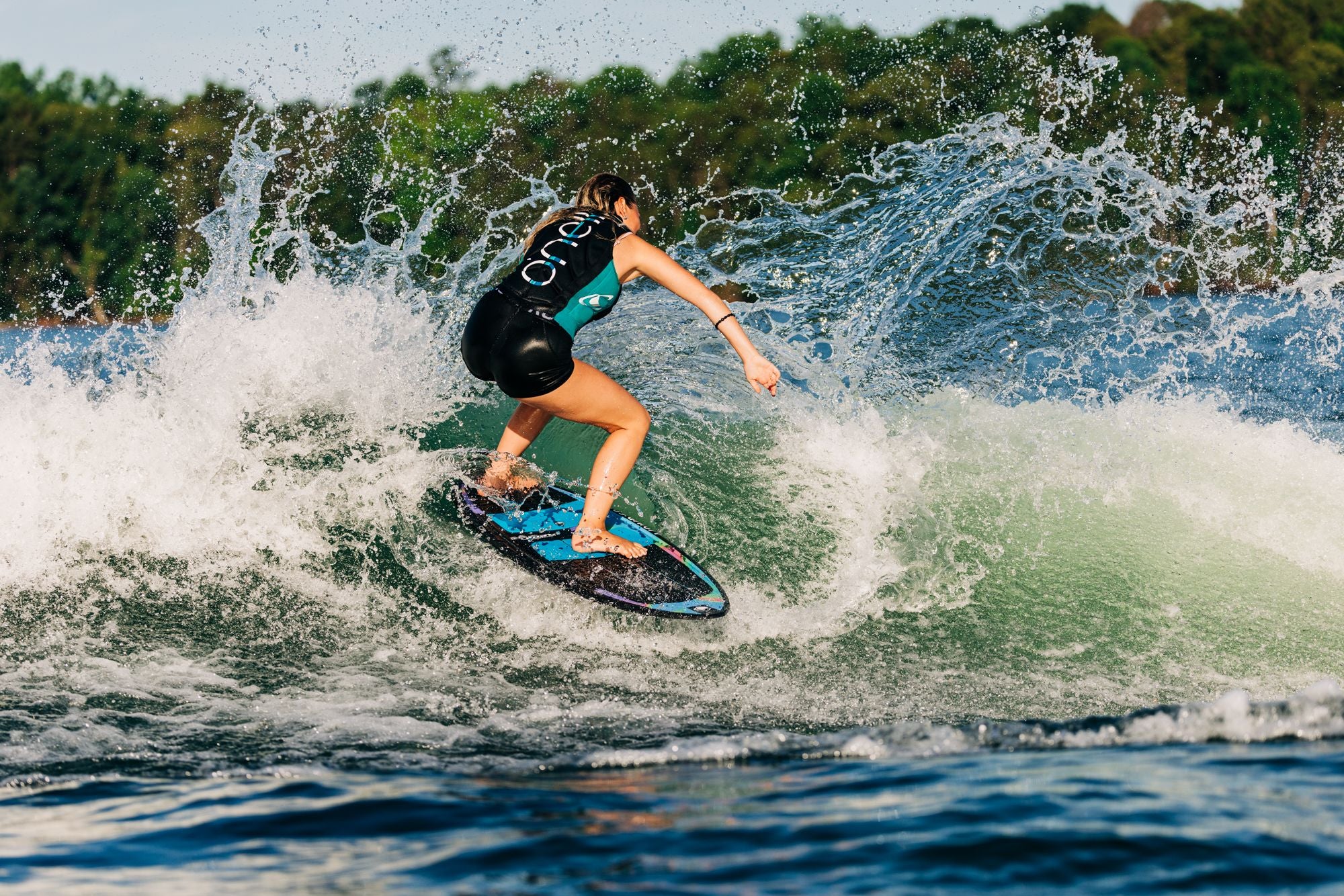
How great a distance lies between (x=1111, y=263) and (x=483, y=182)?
2036 inches

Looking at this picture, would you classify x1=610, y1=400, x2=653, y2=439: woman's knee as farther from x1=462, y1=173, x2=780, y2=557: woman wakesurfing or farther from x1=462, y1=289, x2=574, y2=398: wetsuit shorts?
x1=462, y1=289, x2=574, y2=398: wetsuit shorts

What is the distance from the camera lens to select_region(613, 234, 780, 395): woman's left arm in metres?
5.06

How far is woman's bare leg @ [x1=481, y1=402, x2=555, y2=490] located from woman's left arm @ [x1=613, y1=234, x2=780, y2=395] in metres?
1.03

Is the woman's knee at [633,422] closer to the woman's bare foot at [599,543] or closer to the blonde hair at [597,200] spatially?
the woman's bare foot at [599,543]

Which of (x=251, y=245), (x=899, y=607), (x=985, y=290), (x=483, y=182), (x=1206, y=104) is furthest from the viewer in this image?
(x=1206, y=104)

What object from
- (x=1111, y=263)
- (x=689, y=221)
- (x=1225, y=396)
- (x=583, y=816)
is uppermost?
(x=689, y=221)

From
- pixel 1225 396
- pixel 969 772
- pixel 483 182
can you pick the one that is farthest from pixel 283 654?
pixel 483 182

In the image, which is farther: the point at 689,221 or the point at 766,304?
the point at 689,221

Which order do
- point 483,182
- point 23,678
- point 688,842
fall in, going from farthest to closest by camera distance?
point 483,182, point 23,678, point 688,842

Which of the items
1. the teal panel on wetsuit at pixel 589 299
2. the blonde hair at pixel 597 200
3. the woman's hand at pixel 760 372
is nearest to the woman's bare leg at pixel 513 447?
the teal panel on wetsuit at pixel 589 299

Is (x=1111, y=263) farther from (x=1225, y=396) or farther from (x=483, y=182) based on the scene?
(x=483, y=182)

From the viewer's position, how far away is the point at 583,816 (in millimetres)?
3572

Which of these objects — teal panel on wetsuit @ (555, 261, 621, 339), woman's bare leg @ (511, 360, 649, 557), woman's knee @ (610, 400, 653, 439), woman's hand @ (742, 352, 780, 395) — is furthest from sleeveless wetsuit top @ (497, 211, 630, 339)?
woman's hand @ (742, 352, 780, 395)

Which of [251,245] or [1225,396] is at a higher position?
[251,245]
